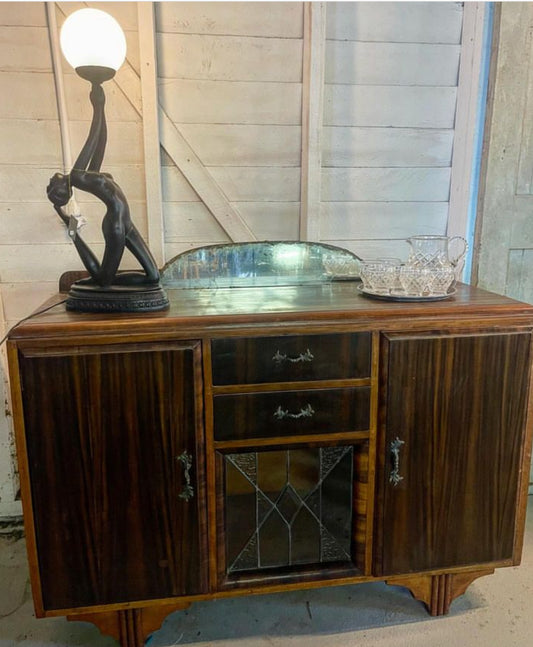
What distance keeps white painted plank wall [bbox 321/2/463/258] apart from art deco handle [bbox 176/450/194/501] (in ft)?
3.07

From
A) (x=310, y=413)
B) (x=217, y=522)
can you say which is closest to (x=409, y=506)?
(x=310, y=413)

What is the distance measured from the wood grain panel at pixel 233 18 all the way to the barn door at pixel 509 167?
0.72 meters

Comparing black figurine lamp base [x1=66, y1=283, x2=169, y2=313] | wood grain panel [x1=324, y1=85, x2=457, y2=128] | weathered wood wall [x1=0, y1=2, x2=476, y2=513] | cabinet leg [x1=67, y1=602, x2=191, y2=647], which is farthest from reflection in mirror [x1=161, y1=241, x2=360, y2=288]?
cabinet leg [x1=67, y1=602, x2=191, y2=647]

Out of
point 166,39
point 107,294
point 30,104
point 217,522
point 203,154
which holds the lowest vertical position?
point 217,522

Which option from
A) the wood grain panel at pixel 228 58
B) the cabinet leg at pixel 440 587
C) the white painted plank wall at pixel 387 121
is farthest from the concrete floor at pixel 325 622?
the wood grain panel at pixel 228 58

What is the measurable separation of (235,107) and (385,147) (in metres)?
0.54

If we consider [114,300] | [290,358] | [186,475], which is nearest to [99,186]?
[114,300]

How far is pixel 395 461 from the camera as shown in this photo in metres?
1.29

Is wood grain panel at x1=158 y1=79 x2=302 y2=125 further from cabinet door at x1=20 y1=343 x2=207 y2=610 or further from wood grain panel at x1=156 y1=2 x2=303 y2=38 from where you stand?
cabinet door at x1=20 y1=343 x2=207 y2=610

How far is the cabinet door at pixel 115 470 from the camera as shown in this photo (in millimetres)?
1144

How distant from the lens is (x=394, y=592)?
1.56 m

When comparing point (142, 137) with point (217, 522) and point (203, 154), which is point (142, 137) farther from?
point (217, 522)

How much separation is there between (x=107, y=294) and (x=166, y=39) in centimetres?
90

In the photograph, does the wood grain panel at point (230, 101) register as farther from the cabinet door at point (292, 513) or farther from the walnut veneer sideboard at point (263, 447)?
the cabinet door at point (292, 513)
